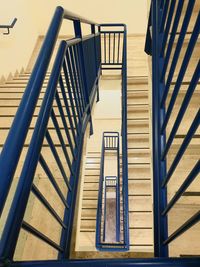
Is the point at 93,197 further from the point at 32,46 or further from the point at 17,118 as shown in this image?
the point at 17,118

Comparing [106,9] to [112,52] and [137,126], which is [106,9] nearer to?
[112,52]

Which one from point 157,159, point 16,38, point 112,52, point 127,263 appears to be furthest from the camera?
point 112,52

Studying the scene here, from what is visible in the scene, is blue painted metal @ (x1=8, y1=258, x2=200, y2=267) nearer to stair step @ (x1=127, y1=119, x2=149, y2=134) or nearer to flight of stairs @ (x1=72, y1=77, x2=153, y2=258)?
flight of stairs @ (x1=72, y1=77, x2=153, y2=258)

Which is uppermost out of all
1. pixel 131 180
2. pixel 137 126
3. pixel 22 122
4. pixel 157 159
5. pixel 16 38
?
pixel 16 38

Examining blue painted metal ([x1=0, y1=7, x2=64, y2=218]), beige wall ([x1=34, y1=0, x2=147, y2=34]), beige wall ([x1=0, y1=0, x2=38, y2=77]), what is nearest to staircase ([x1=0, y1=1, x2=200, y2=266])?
blue painted metal ([x1=0, y1=7, x2=64, y2=218])

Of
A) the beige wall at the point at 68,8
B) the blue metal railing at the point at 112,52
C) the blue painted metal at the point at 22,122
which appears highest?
the beige wall at the point at 68,8

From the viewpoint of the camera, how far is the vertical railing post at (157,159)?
1.31 metres

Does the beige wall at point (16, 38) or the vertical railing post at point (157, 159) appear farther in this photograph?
the beige wall at point (16, 38)

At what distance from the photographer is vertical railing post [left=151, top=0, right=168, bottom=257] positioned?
1.31 meters

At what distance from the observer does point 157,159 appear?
1.50 m

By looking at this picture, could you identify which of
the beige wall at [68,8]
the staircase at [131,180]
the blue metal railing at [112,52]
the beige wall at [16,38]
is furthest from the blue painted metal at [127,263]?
the beige wall at [68,8]

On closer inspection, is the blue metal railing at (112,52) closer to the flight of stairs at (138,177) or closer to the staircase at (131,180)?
the flight of stairs at (138,177)

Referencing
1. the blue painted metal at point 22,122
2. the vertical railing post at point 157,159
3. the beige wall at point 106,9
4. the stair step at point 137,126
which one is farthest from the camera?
the beige wall at point 106,9

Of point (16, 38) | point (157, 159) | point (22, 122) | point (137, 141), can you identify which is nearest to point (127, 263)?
point (22, 122)
